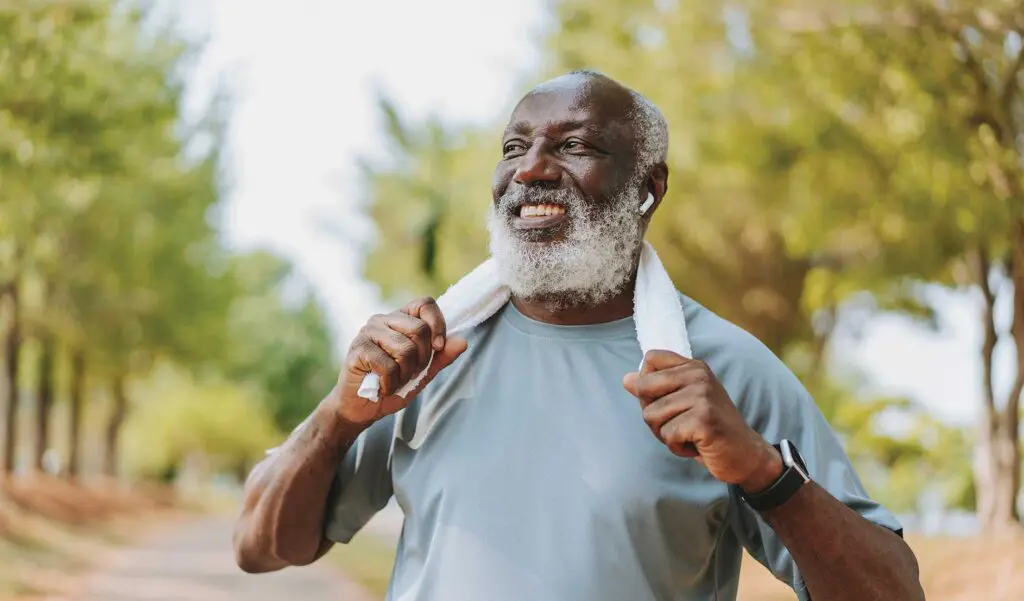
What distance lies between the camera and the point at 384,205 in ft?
78.2

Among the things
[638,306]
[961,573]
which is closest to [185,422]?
[961,573]

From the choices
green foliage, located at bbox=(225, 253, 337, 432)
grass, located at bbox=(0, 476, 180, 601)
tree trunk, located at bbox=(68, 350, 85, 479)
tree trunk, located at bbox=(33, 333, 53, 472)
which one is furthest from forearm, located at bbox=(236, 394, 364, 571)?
green foliage, located at bbox=(225, 253, 337, 432)

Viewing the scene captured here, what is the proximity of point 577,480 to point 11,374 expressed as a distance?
1918 centimetres

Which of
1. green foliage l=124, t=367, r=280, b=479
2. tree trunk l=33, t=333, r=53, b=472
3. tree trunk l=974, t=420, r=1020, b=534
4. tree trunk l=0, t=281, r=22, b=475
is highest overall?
tree trunk l=974, t=420, r=1020, b=534

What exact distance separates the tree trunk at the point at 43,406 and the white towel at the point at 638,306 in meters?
22.7

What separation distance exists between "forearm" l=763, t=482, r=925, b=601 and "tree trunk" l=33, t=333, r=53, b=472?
76.5 feet

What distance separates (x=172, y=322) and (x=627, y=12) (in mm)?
15038

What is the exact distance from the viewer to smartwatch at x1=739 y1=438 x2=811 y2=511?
79.7 inches

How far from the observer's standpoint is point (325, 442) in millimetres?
2400

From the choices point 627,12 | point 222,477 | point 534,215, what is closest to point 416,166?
point 627,12

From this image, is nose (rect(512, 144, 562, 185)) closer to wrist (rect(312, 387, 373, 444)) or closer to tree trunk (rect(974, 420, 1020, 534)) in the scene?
wrist (rect(312, 387, 373, 444))

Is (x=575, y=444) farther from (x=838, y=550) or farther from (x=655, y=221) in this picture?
(x=655, y=221)

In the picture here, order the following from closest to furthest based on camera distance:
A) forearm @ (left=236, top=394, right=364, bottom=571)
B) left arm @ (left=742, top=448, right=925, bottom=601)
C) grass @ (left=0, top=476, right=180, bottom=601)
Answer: left arm @ (left=742, top=448, right=925, bottom=601)
forearm @ (left=236, top=394, right=364, bottom=571)
grass @ (left=0, top=476, right=180, bottom=601)

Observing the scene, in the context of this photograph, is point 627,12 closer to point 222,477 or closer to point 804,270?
point 804,270
